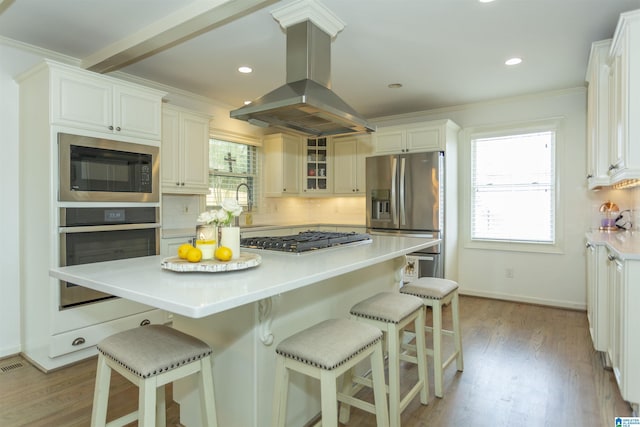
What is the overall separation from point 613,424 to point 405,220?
2737 mm

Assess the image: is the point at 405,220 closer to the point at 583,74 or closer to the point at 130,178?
the point at 583,74

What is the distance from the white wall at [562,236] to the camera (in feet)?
13.5

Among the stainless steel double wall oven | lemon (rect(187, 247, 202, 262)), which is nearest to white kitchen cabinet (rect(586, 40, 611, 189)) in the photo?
lemon (rect(187, 247, 202, 262))

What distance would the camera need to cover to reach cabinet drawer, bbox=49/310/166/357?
2662mm

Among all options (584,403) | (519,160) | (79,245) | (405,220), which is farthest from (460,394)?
(519,160)

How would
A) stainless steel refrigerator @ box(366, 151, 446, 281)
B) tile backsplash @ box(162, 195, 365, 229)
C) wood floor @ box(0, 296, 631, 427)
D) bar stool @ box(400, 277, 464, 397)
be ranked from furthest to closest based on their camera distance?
tile backsplash @ box(162, 195, 365, 229) → stainless steel refrigerator @ box(366, 151, 446, 281) → bar stool @ box(400, 277, 464, 397) → wood floor @ box(0, 296, 631, 427)

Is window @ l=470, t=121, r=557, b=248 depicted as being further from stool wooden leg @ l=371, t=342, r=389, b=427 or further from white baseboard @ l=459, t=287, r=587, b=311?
stool wooden leg @ l=371, t=342, r=389, b=427

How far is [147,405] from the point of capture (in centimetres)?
129

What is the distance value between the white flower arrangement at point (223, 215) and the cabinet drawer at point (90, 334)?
6.01 ft

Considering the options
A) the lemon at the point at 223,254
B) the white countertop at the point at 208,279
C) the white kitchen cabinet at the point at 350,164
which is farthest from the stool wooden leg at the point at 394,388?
the white kitchen cabinet at the point at 350,164

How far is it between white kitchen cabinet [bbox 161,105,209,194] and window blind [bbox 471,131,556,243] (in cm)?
330

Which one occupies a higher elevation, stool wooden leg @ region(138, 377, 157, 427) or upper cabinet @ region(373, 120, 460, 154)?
upper cabinet @ region(373, 120, 460, 154)

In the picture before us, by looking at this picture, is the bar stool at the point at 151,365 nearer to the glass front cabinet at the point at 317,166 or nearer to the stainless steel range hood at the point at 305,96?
the stainless steel range hood at the point at 305,96

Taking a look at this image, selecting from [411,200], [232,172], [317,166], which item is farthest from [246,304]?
[317,166]
